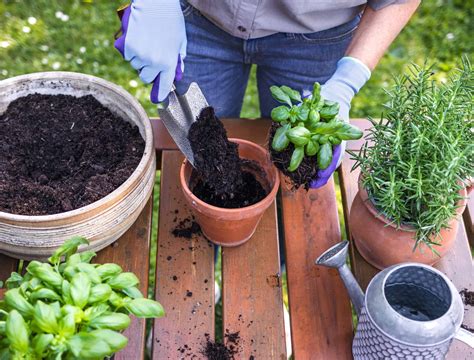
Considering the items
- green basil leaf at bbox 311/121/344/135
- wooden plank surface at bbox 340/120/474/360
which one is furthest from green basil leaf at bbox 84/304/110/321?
wooden plank surface at bbox 340/120/474/360

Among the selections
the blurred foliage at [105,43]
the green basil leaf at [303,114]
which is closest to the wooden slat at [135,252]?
the green basil leaf at [303,114]

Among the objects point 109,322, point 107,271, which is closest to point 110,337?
point 109,322

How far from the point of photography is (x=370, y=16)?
137 cm

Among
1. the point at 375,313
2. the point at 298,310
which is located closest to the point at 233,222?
the point at 298,310

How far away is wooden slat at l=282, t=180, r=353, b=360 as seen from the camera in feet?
3.77

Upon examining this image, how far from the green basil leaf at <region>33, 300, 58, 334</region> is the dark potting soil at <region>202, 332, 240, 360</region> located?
406 mm

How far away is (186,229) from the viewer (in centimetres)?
131

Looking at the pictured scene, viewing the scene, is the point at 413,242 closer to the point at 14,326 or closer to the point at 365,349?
the point at 365,349

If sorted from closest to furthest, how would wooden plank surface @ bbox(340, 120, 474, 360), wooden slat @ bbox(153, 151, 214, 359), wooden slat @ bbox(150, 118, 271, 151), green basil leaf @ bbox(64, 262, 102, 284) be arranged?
green basil leaf @ bbox(64, 262, 102, 284) < wooden slat @ bbox(153, 151, 214, 359) < wooden plank surface @ bbox(340, 120, 474, 360) < wooden slat @ bbox(150, 118, 271, 151)

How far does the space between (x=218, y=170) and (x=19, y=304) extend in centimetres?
53

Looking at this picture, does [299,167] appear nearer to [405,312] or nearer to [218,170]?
[218,170]

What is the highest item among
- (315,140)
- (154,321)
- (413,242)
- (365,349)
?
(315,140)

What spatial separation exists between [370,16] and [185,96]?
0.52m

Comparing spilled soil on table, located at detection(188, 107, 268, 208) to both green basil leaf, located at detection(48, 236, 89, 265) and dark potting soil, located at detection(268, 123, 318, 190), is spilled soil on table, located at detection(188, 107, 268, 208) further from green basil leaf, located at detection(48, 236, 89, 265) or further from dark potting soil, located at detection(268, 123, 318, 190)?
green basil leaf, located at detection(48, 236, 89, 265)
